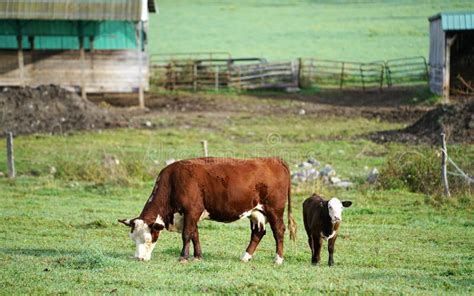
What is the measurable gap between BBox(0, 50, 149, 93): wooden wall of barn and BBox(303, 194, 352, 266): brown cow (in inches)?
1127

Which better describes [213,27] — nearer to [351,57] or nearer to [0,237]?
[351,57]

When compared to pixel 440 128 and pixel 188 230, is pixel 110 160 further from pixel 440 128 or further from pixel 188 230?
pixel 188 230

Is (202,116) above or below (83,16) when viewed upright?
below

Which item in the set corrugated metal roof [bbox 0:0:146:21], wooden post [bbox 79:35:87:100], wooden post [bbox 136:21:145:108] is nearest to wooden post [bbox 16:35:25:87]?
corrugated metal roof [bbox 0:0:146:21]

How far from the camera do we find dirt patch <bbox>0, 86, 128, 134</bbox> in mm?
35934

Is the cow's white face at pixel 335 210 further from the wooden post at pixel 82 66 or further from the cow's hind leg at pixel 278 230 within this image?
the wooden post at pixel 82 66

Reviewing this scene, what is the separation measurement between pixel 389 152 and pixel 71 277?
1926 cm

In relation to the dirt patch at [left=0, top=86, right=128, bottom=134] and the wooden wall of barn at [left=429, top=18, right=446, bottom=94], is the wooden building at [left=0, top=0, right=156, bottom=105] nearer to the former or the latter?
the dirt patch at [left=0, top=86, right=128, bottom=134]

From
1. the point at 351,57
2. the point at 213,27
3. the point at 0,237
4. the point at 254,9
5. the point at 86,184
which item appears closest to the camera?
the point at 0,237

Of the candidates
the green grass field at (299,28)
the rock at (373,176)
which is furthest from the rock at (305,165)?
the green grass field at (299,28)

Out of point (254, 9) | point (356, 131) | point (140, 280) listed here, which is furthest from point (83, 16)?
point (254, 9)

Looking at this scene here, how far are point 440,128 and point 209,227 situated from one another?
15.0 meters

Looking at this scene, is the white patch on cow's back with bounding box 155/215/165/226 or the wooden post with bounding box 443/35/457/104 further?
the wooden post with bounding box 443/35/457/104

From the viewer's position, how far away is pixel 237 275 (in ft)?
43.9
